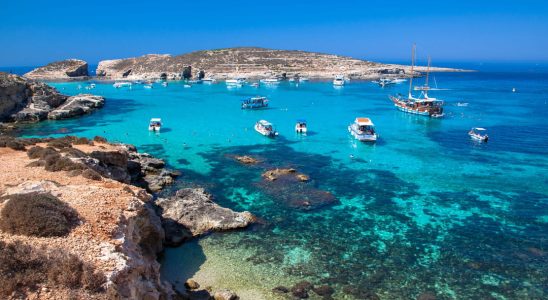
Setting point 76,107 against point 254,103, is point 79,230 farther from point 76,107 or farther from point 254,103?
point 254,103

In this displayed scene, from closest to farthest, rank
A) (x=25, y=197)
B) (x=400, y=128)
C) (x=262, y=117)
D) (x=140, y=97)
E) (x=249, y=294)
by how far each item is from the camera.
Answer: (x=25, y=197) < (x=249, y=294) < (x=400, y=128) < (x=262, y=117) < (x=140, y=97)

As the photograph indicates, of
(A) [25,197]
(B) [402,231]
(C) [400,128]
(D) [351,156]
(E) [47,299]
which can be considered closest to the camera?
(E) [47,299]

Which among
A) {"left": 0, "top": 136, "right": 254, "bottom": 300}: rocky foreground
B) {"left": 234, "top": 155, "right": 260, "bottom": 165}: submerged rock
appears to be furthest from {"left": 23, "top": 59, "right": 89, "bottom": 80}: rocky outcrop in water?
{"left": 0, "top": 136, "right": 254, "bottom": 300}: rocky foreground

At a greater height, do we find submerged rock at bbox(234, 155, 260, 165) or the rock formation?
the rock formation

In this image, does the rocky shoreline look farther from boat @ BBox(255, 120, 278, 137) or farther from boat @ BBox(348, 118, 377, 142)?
boat @ BBox(348, 118, 377, 142)

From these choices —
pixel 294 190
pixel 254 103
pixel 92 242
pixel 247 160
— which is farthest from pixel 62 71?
pixel 92 242

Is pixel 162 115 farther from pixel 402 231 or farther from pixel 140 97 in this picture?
pixel 402 231

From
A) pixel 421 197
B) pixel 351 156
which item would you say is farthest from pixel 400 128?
pixel 421 197

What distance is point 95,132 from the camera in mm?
50062

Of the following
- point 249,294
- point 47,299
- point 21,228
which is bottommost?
point 249,294

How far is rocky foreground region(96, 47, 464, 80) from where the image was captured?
134750 millimetres

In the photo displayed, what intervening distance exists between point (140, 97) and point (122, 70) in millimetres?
65727

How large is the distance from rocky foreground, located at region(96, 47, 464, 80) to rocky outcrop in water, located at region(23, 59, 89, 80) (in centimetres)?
867

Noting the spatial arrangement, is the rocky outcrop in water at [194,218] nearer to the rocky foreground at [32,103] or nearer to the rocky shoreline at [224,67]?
the rocky foreground at [32,103]
